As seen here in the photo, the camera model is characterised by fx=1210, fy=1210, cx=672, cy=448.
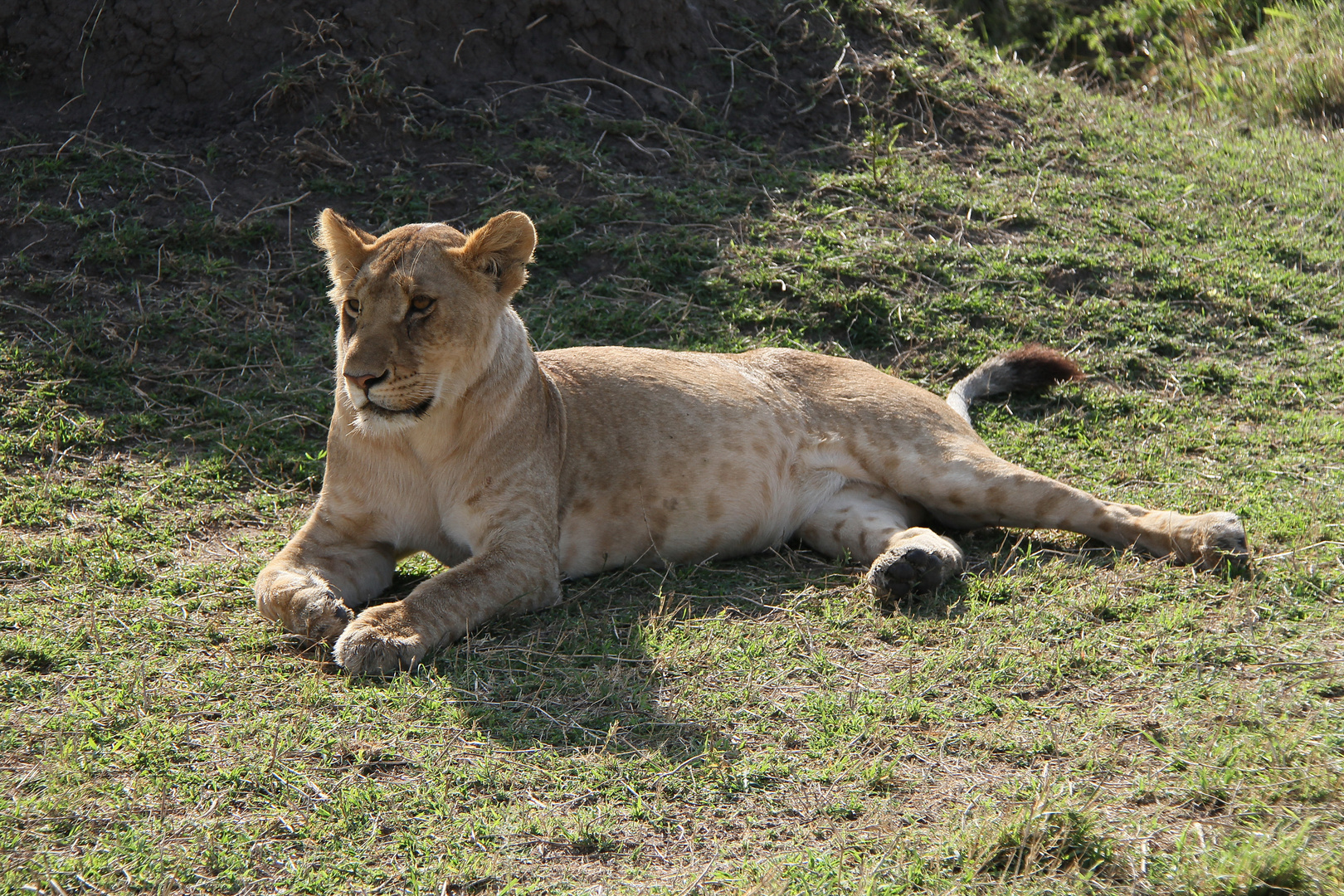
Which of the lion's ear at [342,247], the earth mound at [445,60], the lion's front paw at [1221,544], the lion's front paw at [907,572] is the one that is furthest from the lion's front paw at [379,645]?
the earth mound at [445,60]

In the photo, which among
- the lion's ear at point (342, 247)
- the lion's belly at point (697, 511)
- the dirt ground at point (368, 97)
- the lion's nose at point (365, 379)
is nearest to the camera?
the lion's nose at point (365, 379)

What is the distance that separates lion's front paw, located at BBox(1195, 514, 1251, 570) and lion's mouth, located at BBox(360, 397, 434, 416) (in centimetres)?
281

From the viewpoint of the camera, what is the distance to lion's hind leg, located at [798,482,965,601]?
4.30 meters

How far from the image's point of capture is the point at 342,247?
409 cm

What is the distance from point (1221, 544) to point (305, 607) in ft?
10.5

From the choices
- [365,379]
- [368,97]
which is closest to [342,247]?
[365,379]

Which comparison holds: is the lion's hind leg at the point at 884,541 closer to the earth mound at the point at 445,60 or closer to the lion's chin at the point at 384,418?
the lion's chin at the point at 384,418

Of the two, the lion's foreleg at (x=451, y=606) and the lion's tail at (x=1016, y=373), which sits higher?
the lion's foreleg at (x=451, y=606)

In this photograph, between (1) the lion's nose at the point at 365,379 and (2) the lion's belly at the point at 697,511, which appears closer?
(1) the lion's nose at the point at 365,379

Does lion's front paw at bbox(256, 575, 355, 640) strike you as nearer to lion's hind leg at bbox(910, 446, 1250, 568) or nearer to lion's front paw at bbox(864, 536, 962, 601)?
lion's front paw at bbox(864, 536, 962, 601)

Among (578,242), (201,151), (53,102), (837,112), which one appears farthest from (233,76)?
(837,112)

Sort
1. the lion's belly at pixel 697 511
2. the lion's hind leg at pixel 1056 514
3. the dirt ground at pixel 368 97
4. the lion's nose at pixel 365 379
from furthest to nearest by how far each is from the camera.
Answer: the dirt ground at pixel 368 97, the lion's belly at pixel 697 511, the lion's hind leg at pixel 1056 514, the lion's nose at pixel 365 379

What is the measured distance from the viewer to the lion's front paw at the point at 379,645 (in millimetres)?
3633

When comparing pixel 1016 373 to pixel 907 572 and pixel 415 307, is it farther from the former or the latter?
pixel 415 307
